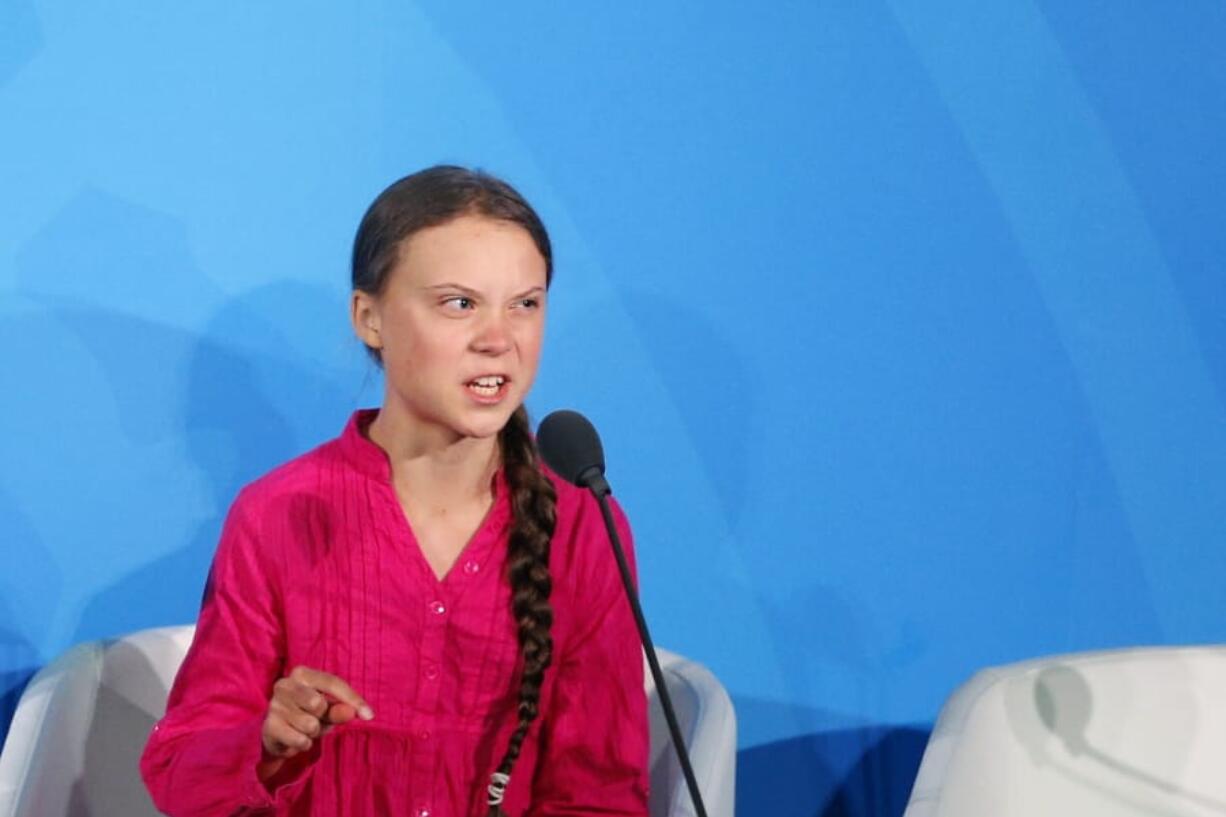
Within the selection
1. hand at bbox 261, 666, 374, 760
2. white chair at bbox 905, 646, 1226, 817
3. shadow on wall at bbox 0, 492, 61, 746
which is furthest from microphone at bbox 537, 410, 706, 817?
shadow on wall at bbox 0, 492, 61, 746

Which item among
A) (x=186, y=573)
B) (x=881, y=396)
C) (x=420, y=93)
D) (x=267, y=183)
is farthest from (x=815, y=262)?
(x=186, y=573)

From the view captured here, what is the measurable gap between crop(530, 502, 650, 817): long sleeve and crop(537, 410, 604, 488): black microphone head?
35 centimetres

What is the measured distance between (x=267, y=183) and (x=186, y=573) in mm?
427

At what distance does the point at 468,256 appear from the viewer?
1520 mm

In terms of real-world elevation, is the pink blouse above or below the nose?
below

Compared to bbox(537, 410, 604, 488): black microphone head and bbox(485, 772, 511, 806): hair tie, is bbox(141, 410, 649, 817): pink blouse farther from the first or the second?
bbox(537, 410, 604, 488): black microphone head

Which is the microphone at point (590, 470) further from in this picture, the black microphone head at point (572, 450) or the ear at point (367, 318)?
the ear at point (367, 318)

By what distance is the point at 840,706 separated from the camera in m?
2.16

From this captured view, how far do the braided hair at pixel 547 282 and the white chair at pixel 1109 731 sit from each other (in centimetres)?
48

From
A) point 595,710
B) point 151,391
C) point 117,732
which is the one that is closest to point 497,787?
point 595,710

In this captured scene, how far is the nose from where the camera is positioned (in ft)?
4.94

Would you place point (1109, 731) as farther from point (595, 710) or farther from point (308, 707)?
point (308, 707)

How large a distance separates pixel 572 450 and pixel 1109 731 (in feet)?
2.98

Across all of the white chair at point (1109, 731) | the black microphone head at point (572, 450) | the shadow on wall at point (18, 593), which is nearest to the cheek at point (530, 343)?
Answer: the black microphone head at point (572, 450)
